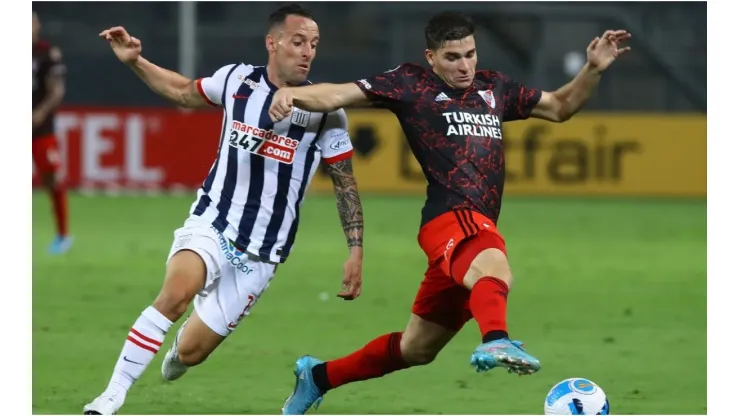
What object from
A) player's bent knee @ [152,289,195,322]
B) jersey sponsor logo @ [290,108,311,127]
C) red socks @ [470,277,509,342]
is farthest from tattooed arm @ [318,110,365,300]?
red socks @ [470,277,509,342]

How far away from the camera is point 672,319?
11.9 metres

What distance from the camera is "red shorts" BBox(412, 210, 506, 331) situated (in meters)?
7.21

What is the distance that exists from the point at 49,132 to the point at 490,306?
10551 millimetres

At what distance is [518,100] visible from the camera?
7902mm

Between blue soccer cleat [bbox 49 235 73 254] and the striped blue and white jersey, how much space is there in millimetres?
8634

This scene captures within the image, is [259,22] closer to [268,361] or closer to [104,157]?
[104,157]

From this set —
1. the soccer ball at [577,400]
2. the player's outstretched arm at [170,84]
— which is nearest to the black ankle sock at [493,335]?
the soccer ball at [577,400]

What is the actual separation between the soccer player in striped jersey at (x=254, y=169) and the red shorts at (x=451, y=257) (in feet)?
1.46

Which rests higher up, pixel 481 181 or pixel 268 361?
pixel 481 181

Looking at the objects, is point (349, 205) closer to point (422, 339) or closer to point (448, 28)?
point (422, 339)

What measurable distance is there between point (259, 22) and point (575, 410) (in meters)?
21.1

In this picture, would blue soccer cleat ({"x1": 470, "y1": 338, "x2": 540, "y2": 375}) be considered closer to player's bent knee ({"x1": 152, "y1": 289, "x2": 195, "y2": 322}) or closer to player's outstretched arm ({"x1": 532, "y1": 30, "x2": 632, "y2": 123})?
player's bent knee ({"x1": 152, "y1": 289, "x2": 195, "y2": 322})

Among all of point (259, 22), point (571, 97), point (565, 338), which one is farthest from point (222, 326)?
point (259, 22)

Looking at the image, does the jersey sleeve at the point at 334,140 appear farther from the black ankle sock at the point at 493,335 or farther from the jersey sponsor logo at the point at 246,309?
the black ankle sock at the point at 493,335
